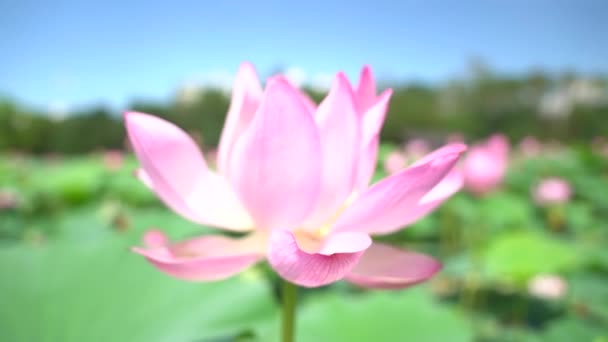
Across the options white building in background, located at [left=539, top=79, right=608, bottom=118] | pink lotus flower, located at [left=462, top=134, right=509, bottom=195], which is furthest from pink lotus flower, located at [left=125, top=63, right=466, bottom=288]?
white building in background, located at [left=539, top=79, right=608, bottom=118]

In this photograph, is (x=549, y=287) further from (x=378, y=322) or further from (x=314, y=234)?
(x=314, y=234)

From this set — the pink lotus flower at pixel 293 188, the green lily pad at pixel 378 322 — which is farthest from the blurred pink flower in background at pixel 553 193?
the pink lotus flower at pixel 293 188

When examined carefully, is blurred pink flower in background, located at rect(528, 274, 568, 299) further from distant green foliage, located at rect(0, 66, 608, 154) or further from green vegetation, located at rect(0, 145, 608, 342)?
distant green foliage, located at rect(0, 66, 608, 154)

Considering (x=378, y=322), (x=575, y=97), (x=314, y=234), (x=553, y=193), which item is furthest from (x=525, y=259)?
(x=575, y=97)

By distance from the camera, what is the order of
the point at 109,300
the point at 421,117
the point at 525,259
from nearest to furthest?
the point at 109,300, the point at 525,259, the point at 421,117

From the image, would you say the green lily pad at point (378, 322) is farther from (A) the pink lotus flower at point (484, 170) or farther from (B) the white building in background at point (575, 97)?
(B) the white building in background at point (575, 97)
